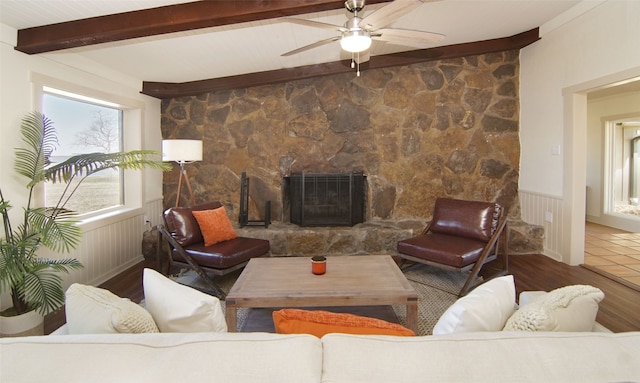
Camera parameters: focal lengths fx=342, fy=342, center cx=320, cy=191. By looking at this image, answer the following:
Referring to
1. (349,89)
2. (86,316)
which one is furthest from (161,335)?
(349,89)

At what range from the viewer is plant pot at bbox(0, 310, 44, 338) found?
2.18m

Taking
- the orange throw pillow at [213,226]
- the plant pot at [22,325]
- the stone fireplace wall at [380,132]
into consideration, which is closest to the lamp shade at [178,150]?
the orange throw pillow at [213,226]

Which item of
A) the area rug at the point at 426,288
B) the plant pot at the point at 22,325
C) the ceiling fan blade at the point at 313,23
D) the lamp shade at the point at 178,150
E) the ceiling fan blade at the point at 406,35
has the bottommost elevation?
the area rug at the point at 426,288

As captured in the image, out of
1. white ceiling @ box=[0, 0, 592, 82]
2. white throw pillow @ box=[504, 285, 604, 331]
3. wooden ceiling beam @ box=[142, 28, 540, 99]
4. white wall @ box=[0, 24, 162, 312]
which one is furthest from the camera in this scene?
wooden ceiling beam @ box=[142, 28, 540, 99]

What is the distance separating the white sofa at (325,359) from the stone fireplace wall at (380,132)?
3.93 m

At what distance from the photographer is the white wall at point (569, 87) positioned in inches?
124

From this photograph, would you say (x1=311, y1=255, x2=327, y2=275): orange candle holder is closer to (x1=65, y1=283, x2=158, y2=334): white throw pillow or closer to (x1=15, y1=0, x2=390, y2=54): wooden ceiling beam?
(x1=65, y1=283, x2=158, y2=334): white throw pillow

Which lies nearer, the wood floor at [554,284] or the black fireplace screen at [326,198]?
the wood floor at [554,284]

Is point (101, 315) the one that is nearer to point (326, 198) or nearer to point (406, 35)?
point (406, 35)

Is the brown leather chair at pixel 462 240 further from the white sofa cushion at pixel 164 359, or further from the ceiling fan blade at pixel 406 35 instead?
the white sofa cushion at pixel 164 359

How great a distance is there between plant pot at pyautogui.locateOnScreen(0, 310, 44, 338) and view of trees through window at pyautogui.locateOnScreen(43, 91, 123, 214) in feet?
3.90

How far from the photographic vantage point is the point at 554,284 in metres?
3.30

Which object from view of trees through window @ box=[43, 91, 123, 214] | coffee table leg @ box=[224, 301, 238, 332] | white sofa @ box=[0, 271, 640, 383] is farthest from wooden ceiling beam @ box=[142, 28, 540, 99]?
white sofa @ box=[0, 271, 640, 383]

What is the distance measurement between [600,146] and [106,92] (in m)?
7.65
